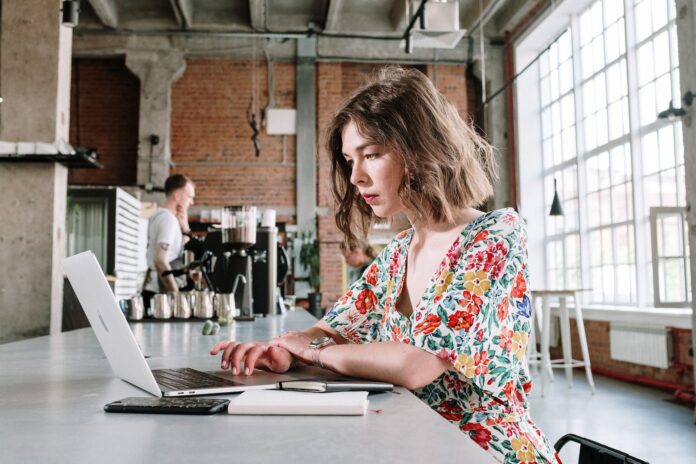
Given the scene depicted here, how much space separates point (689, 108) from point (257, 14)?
637 centimetres

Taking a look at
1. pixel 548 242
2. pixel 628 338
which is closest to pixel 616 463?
pixel 628 338

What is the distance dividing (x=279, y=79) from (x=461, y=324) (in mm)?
9645

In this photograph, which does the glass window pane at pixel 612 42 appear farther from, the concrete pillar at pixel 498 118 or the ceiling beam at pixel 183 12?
the ceiling beam at pixel 183 12

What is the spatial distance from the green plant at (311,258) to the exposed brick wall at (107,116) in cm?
288

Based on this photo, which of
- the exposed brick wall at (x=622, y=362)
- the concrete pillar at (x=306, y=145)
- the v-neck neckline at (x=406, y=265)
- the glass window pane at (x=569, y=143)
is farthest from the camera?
the concrete pillar at (x=306, y=145)

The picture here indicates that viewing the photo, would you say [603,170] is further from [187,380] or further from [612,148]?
[187,380]

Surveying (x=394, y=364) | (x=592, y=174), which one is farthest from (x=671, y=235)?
(x=394, y=364)

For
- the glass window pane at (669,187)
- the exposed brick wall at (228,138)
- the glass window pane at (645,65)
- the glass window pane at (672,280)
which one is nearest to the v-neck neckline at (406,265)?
the glass window pane at (672,280)

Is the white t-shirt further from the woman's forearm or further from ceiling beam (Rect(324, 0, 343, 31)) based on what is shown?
ceiling beam (Rect(324, 0, 343, 31))

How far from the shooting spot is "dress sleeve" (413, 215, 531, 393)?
3.67 feet

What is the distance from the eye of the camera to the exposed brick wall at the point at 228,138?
10141 millimetres

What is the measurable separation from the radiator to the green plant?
4.58m

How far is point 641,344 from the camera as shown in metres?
6.51

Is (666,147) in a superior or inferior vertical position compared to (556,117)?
inferior
